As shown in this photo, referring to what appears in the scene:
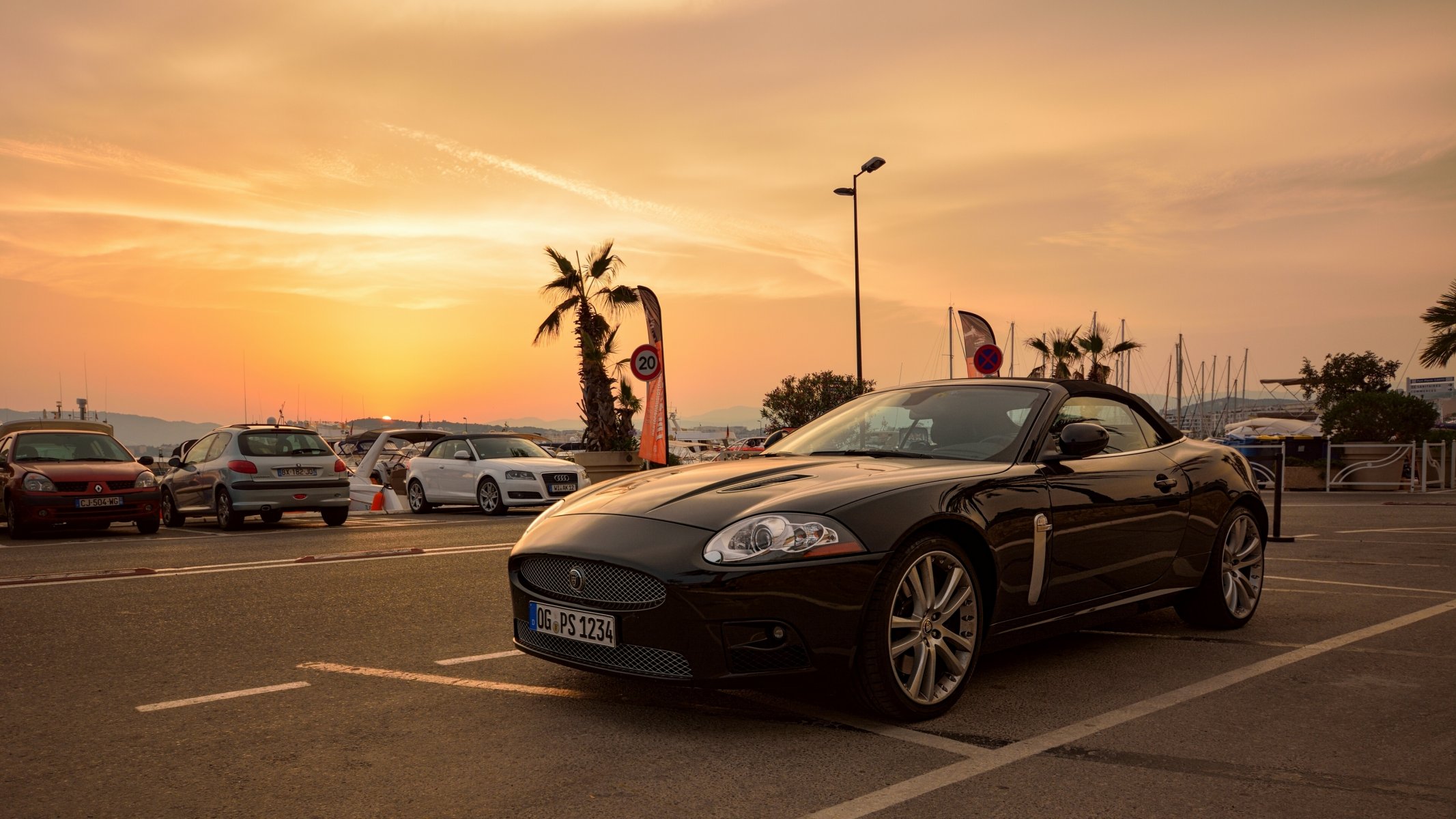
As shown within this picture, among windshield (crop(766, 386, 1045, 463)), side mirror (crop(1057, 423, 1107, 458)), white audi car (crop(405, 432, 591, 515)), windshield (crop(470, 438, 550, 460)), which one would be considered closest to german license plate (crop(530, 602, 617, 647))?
windshield (crop(766, 386, 1045, 463))

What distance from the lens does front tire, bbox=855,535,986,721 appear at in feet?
14.0

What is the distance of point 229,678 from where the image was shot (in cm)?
524

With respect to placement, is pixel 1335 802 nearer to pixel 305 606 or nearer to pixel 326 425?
pixel 305 606

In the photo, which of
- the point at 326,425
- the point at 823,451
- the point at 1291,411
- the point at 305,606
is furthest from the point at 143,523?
the point at 1291,411

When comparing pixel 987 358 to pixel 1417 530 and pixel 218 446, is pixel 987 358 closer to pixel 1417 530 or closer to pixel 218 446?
pixel 1417 530

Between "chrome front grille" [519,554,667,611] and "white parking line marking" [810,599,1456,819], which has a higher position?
"chrome front grille" [519,554,667,611]

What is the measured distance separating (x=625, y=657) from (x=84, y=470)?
13.0m

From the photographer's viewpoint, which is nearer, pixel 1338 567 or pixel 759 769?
pixel 759 769

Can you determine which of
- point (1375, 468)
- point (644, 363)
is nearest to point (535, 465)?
point (644, 363)

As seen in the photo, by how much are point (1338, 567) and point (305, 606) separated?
27.1 ft

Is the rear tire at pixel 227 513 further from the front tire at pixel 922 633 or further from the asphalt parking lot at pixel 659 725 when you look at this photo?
the front tire at pixel 922 633

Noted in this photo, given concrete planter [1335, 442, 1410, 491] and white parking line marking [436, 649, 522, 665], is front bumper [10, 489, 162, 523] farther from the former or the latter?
concrete planter [1335, 442, 1410, 491]

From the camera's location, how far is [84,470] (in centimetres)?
1455

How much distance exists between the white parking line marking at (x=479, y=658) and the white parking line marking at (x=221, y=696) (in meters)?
0.71
